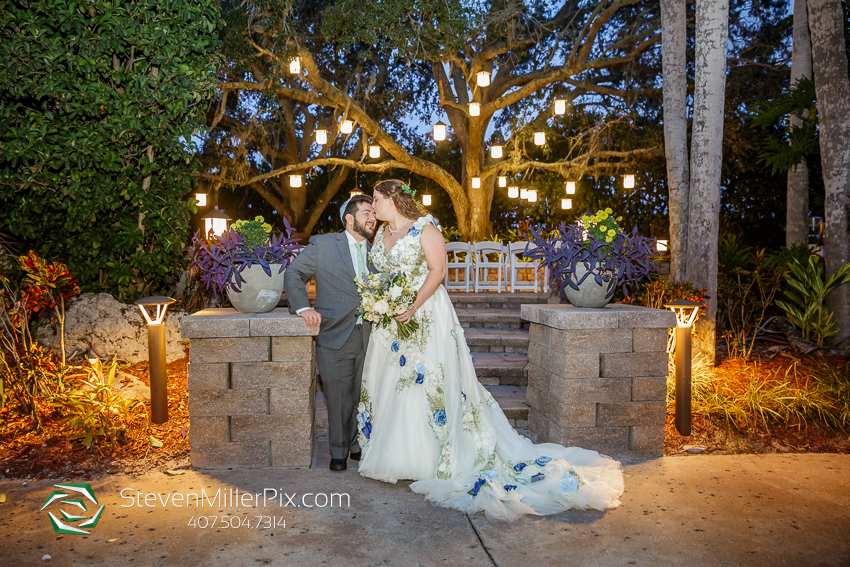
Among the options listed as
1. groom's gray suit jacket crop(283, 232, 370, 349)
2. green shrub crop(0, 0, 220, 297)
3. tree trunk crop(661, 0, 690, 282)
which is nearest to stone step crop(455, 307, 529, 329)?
tree trunk crop(661, 0, 690, 282)

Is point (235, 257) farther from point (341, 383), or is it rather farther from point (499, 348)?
point (499, 348)

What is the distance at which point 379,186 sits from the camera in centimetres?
371

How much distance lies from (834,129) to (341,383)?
6.30 metres

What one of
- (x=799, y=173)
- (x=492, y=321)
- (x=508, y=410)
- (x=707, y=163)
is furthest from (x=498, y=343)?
(x=799, y=173)

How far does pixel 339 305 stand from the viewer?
3.72 m

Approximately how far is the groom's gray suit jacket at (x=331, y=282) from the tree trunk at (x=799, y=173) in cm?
691

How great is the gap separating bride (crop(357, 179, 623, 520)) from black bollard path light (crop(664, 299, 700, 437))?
1061 millimetres

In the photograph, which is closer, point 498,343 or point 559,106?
point 498,343

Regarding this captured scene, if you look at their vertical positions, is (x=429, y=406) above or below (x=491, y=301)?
below

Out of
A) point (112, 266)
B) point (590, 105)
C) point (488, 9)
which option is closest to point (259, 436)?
point (112, 266)

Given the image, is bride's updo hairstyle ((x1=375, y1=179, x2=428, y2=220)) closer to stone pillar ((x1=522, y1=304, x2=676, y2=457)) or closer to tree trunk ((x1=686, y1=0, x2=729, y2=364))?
stone pillar ((x1=522, y1=304, x2=676, y2=457))

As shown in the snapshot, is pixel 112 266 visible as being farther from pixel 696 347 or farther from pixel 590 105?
pixel 590 105

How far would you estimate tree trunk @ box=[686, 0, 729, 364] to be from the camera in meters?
5.52

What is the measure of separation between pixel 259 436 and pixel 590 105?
14.0 m
